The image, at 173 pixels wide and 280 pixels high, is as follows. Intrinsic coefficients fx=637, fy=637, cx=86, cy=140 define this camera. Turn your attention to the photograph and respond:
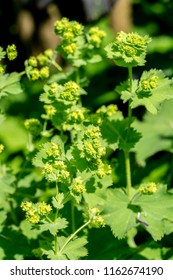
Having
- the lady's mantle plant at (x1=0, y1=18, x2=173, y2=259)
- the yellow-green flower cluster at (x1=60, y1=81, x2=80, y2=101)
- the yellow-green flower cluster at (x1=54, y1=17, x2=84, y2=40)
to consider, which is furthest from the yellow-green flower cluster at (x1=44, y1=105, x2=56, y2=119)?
the yellow-green flower cluster at (x1=54, y1=17, x2=84, y2=40)

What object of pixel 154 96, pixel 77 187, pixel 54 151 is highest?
pixel 154 96

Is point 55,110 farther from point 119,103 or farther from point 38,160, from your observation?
point 119,103

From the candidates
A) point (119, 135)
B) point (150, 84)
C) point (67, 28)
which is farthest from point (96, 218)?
point (67, 28)

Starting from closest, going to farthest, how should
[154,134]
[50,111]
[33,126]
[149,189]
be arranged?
[149,189] < [50,111] < [33,126] < [154,134]

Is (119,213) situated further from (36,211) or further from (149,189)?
(36,211)

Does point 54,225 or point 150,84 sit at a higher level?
point 150,84

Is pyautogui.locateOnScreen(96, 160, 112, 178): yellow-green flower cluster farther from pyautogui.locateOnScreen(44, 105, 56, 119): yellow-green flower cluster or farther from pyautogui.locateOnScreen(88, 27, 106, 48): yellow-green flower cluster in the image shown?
pyautogui.locateOnScreen(88, 27, 106, 48): yellow-green flower cluster

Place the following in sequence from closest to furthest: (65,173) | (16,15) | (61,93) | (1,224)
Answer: (65,173) < (61,93) < (1,224) < (16,15)
